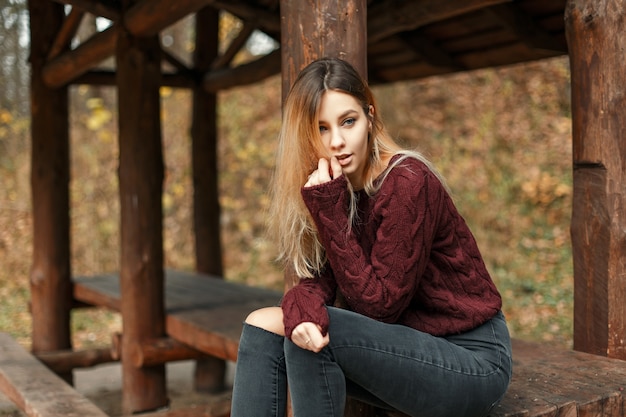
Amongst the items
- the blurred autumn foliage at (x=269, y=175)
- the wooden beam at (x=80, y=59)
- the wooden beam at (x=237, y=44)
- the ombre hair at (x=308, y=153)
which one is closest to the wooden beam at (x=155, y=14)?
the wooden beam at (x=80, y=59)

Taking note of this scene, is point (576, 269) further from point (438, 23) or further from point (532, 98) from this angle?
point (532, 98)

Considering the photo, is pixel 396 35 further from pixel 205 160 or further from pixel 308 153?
pixel 308 153

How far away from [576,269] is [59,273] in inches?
175

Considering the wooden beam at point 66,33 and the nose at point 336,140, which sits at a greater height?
the wooden beam at point 66,33

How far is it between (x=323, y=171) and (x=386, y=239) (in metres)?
0.29

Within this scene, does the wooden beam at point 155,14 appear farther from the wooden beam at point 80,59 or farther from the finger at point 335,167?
the finger at point 335,167

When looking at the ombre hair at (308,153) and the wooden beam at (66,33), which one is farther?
the wooden beam at (66,33)

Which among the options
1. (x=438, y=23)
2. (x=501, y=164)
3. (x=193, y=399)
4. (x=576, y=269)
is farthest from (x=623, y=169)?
(x=501, y=164)

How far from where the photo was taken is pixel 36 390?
4359mm

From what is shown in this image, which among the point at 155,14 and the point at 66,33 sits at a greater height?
the point at 66,33

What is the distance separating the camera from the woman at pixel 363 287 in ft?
7.14

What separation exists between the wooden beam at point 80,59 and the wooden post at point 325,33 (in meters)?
2.61

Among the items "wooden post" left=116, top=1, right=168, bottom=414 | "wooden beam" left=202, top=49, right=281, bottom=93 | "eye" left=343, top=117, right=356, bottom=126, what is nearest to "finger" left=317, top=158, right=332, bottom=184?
"eye" left=343, top=117, right=356, bottom=126

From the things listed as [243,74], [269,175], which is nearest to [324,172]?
[243,74]
